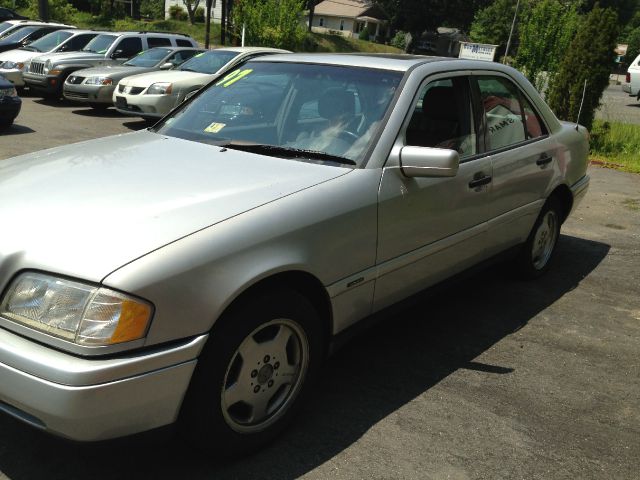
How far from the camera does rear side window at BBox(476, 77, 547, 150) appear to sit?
420 centimetres

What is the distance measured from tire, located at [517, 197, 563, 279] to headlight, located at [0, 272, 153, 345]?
3533 millimetres

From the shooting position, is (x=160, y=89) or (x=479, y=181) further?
(x=160, y=89)

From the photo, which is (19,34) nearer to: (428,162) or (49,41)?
(49,41)

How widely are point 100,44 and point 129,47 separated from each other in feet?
2.59

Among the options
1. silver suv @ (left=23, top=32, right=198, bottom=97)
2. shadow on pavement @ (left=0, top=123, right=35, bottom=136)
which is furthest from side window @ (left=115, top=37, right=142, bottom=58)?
shadow on pavement @ (left=0, top=123, right=35, bottom=136)

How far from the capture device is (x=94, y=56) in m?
15.2

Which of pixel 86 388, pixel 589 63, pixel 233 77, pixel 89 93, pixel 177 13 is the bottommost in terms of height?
pixel 177 13

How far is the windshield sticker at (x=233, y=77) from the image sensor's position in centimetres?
413

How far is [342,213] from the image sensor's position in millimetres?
2980

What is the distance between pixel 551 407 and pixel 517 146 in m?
1.83

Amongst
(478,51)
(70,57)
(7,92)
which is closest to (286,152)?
(7,92)

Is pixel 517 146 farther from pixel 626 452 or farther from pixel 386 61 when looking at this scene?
pixel 626 452

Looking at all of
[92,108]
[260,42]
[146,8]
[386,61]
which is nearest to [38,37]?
[92,108]

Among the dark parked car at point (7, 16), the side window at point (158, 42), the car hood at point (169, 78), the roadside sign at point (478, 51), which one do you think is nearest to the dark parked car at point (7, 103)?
the car hood at point (169, 78)
